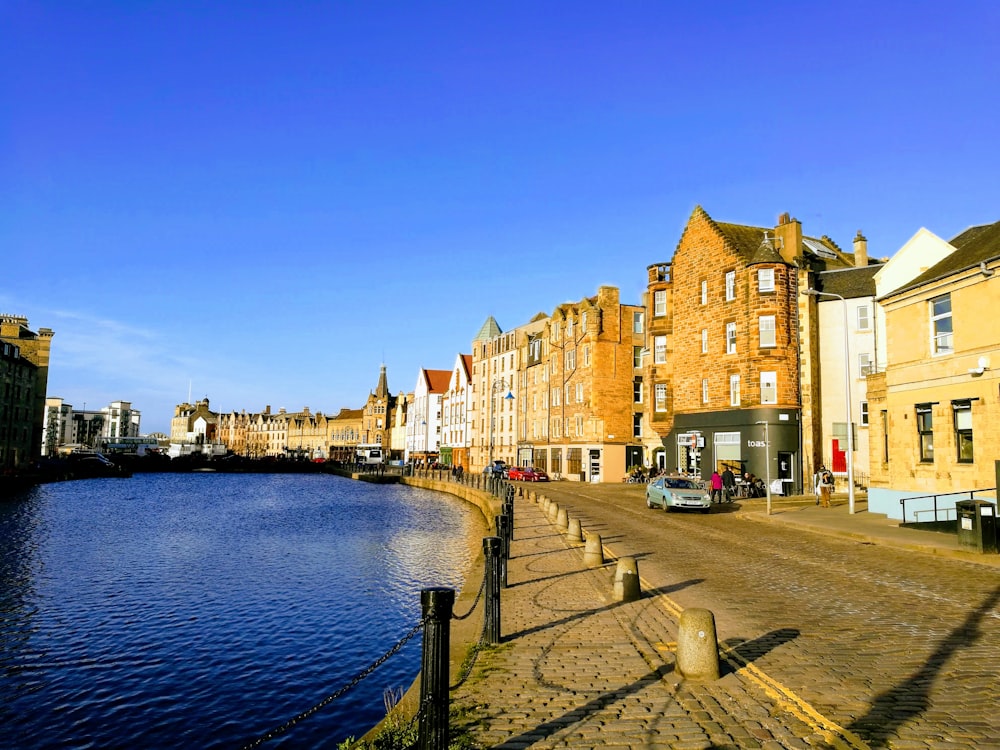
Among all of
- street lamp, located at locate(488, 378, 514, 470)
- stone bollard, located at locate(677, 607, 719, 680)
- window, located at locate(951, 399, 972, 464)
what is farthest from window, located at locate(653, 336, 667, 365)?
stone bollard, located at locate(677, 607, 719, 680)

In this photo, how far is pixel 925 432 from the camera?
939 inches

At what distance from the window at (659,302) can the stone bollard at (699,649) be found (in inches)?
1697

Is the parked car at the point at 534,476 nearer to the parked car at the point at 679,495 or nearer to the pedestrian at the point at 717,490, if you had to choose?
the pedestrian at the point at 717,490

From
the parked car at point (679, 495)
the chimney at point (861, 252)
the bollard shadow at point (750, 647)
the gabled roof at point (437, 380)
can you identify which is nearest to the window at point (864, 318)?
the chimney at point (861, 252)

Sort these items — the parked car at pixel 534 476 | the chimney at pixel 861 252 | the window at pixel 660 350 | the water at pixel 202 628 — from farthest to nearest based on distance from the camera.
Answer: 1. the parked car at pixel 534 476
2. the window at pixel 660 350
3. the chimney at pixel 861 252
4. the water at pixel 202 628

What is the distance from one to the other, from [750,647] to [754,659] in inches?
21.8

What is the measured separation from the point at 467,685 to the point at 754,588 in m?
7.45

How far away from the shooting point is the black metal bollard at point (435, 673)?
18.6 ft

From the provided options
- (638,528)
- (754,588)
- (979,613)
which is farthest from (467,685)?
(638,528)

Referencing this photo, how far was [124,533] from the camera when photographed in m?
32.2

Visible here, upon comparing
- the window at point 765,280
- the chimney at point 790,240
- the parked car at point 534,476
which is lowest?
the parked car at point 534,476

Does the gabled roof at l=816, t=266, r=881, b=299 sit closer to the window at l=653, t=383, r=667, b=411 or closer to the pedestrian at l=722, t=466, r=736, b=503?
the pedestrian at l=722, t=466, r=736, b=503

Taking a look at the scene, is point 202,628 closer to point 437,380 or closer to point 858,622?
point 858,622

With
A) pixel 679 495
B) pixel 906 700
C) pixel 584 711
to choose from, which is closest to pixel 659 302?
pixel 679 495
